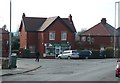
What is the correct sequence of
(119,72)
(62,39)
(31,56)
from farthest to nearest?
(62,39), (31,56), (119,72)

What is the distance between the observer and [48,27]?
273ft

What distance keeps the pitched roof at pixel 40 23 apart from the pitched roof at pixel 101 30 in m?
13.6

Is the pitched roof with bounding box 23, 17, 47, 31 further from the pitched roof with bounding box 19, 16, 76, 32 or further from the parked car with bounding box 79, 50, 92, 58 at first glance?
the parked car with bounding box 79, 50, 92, 58

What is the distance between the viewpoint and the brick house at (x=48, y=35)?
8325 centimetres

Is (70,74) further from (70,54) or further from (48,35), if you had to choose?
(48,35)

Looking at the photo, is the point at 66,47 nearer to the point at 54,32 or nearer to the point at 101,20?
the point at 54,32

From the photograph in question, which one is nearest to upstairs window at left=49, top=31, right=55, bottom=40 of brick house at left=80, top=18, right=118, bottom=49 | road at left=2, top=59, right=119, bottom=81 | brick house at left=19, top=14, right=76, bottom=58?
brick house at left=19, top=14, right=76, bottom=58

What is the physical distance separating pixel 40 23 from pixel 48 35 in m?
5.36

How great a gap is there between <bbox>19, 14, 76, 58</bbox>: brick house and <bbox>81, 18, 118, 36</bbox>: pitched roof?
13.8 meters

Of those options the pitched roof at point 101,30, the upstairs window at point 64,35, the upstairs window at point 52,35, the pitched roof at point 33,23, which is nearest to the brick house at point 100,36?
the pitched roof at point 101,30

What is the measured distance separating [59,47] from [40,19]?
8.81 meters

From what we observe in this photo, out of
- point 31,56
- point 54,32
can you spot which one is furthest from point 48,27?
point 31,56

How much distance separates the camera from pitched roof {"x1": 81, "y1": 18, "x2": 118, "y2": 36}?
98.7 m

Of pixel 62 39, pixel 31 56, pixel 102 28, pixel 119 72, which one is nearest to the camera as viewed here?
pixel 119 72
